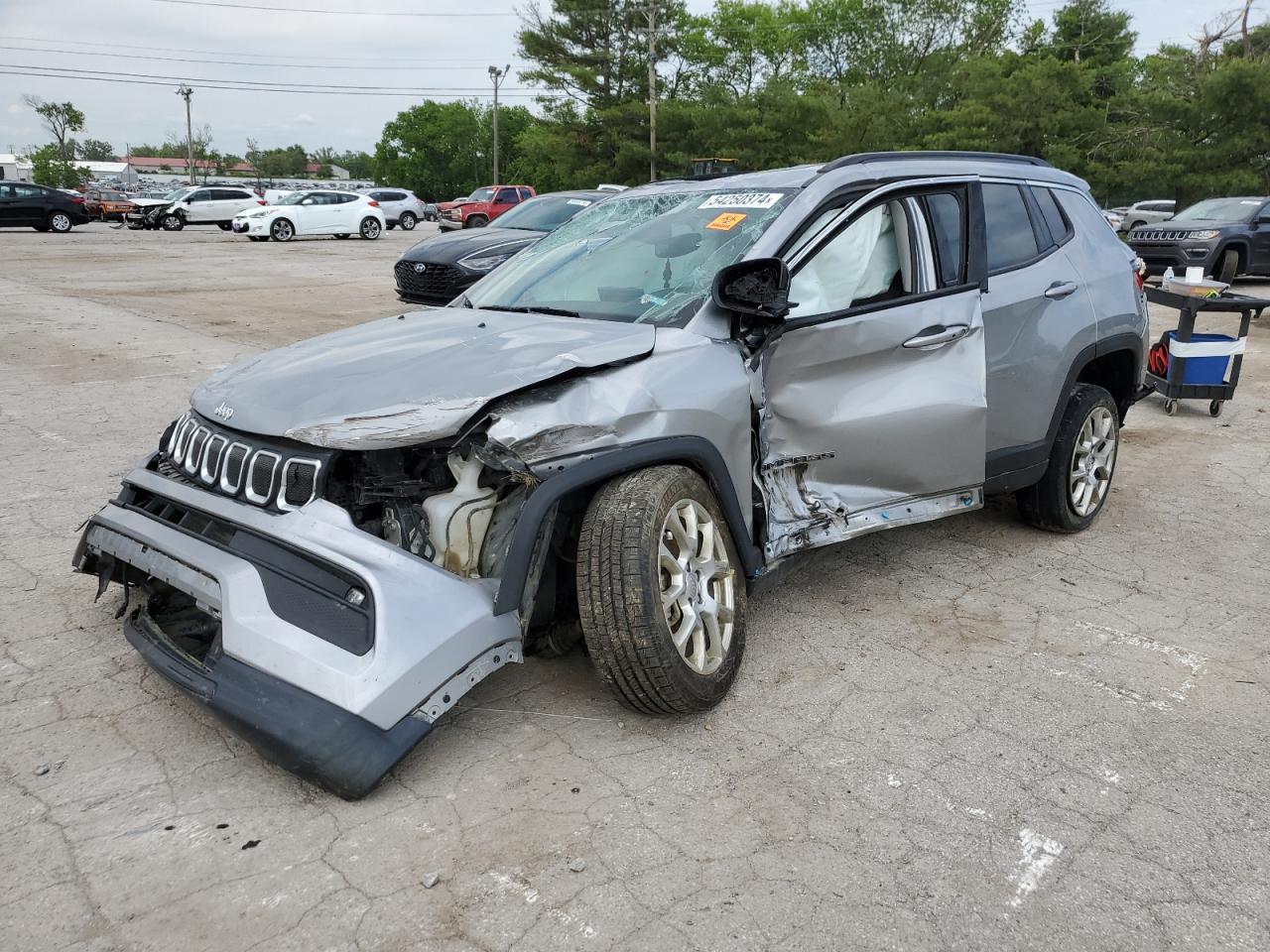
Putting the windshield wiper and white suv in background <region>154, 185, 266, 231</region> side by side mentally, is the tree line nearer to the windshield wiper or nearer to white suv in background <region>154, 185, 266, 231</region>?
white suv in background <region>154, 185, 266, 231</region>

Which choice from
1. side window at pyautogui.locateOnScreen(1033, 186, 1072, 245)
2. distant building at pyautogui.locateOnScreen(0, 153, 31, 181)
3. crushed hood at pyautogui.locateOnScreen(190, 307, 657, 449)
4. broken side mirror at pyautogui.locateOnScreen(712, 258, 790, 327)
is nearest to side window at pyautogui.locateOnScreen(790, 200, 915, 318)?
broken side mirror at pyautogui.locateOnScreen(712, 258, 790, 327)

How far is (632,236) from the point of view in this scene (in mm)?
4098

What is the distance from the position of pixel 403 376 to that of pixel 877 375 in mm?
1774

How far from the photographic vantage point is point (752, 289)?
3.27 m

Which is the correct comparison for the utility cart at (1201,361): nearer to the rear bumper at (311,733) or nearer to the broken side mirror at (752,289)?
the broken side mirror at (752,289)

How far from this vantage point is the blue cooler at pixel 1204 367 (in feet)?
24.7

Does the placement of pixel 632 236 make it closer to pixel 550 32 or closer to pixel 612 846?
pixel 612 846

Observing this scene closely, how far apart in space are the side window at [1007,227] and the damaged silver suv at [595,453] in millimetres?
19

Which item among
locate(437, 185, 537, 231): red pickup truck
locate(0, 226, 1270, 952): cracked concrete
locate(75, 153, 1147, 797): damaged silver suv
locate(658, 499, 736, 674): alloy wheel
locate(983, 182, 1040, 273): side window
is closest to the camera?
locate(0, 226, 1270, 952): cracked concrete

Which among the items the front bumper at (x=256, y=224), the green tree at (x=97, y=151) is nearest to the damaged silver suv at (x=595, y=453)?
the front bumper at (x=256, y=224)

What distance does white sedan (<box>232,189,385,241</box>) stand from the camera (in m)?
27.8

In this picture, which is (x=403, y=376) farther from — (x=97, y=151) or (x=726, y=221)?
(x=97, y=151)

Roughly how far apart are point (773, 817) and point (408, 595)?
1.14m

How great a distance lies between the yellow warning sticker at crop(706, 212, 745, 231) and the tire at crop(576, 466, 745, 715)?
113 cm
